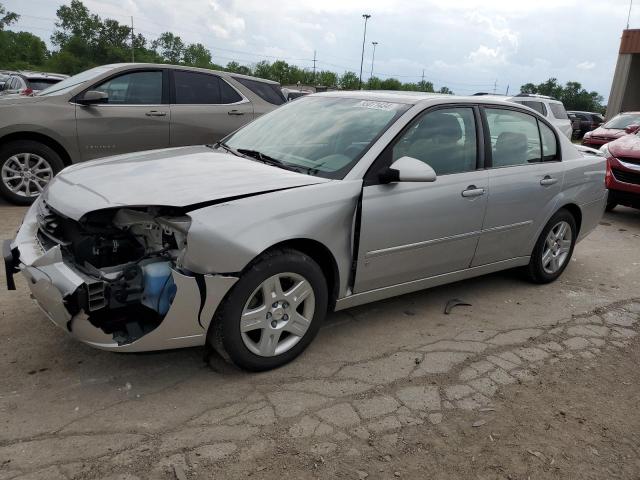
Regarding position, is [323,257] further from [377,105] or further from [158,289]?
[377,105]

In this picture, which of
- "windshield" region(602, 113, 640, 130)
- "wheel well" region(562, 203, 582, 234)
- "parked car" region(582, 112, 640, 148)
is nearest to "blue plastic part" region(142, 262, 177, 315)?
"wheel well" region(562, 203, 582, 234)

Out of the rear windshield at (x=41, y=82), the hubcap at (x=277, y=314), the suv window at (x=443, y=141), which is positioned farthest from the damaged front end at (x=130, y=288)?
the rear windshield at (x=41, y=82)

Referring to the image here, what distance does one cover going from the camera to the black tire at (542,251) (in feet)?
15.5

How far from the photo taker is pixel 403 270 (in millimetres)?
3678

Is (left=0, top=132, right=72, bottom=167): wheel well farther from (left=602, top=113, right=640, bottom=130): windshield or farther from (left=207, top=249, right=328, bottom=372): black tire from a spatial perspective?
(left=602, top=113, right=640, bottom=130): windshield

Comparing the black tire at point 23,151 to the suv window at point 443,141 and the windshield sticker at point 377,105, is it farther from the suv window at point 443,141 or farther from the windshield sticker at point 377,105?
the suv window at point 443,141

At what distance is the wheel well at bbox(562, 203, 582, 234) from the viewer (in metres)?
4.91

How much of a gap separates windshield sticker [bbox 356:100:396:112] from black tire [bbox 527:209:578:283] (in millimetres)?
1907

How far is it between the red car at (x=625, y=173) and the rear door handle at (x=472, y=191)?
4.97 meters

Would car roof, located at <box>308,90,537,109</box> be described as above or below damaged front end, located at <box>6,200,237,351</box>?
above

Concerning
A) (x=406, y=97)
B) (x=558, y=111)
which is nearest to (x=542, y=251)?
(x=406, y=97)

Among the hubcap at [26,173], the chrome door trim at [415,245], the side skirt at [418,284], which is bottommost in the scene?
the side skirt at [418,284]

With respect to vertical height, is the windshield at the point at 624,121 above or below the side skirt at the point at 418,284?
above

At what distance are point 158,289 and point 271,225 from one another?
66 centimetres
